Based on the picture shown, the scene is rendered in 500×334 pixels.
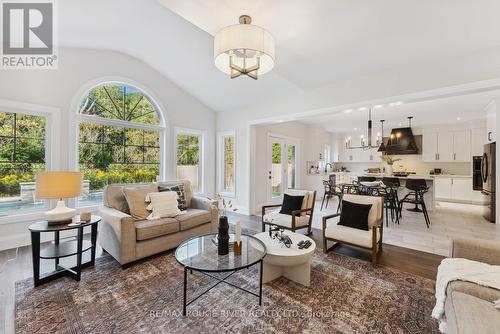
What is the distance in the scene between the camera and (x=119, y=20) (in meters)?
3.37

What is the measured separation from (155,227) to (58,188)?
1129mm

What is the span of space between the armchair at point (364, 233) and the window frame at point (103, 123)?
375cm

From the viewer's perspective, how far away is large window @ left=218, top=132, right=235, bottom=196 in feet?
19.7

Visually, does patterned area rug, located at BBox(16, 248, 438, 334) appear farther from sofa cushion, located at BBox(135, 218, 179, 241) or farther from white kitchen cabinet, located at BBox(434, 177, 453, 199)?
white kitchen cabinet, located at BBox(434, 177, 453, 199)

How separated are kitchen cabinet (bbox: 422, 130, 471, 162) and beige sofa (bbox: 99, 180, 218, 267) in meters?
8.19

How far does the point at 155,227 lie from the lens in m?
2.90

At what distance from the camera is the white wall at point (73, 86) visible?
10.9ft

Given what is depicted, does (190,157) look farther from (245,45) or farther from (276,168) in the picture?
(245,45)

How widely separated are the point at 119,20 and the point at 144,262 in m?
3.57

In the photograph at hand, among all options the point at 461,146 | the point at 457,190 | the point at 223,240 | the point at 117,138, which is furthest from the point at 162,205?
the point at 461,146

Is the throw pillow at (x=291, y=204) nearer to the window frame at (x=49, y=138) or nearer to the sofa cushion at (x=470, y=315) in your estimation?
the sofa cushion at (x=470, y=315)

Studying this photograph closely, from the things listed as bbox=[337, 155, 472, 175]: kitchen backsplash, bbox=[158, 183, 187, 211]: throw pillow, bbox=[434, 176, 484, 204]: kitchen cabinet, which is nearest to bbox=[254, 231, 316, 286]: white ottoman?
bbox=[158, 183, 187, 211]: throw pillow

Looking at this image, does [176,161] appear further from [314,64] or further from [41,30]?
[314,64]

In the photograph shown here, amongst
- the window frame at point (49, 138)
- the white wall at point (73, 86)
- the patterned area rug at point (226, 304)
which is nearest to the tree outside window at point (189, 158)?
the white wall at point (73, 86)
